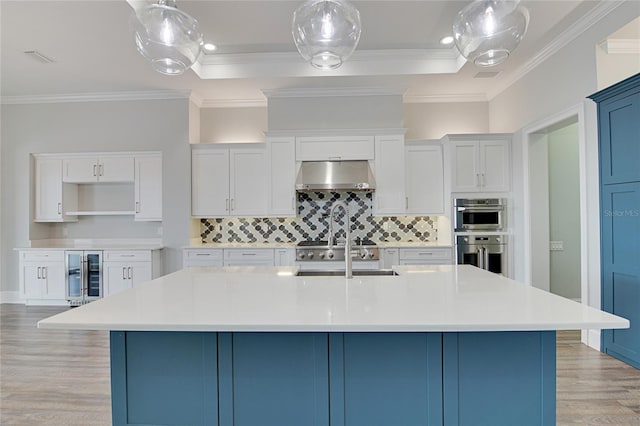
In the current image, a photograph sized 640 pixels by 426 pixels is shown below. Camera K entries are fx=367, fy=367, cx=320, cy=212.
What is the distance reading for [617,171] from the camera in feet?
10.3

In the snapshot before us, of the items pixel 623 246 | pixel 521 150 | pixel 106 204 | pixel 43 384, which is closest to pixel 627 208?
pixel 623 246

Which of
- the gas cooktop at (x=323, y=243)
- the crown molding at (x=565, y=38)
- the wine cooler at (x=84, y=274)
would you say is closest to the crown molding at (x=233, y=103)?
the gas cooktop at (x=323, y=243)

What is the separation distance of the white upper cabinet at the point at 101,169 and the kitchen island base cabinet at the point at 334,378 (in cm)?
426

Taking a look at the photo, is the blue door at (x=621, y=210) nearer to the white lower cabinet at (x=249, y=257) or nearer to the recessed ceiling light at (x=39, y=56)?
the white lower cabinet at (x=249, y=257)

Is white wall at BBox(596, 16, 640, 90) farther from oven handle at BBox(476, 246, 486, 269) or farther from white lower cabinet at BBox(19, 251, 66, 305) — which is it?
white lower cabinet at BBox(19, 251, 66, 305)

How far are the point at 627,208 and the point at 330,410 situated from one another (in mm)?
2994

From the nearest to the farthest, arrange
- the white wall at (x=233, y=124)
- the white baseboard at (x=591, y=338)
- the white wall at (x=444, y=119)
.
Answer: the white baseboard at (x=591, y=338) < the white wall at (x=444, y=119) < the white wall at (x=233, y=124)

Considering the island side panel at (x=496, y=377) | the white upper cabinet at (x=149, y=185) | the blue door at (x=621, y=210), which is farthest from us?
the white upper cabinet at (x=149, y=185)

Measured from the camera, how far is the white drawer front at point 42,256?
17.2ft

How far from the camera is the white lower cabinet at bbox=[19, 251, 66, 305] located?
5.25 metres

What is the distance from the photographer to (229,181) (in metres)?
5.32

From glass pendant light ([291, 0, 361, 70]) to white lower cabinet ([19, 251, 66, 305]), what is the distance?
5.08 m

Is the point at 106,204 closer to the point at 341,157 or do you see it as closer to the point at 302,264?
the point at 302,264

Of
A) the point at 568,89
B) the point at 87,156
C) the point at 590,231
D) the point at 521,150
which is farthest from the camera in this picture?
the point at 87,156
